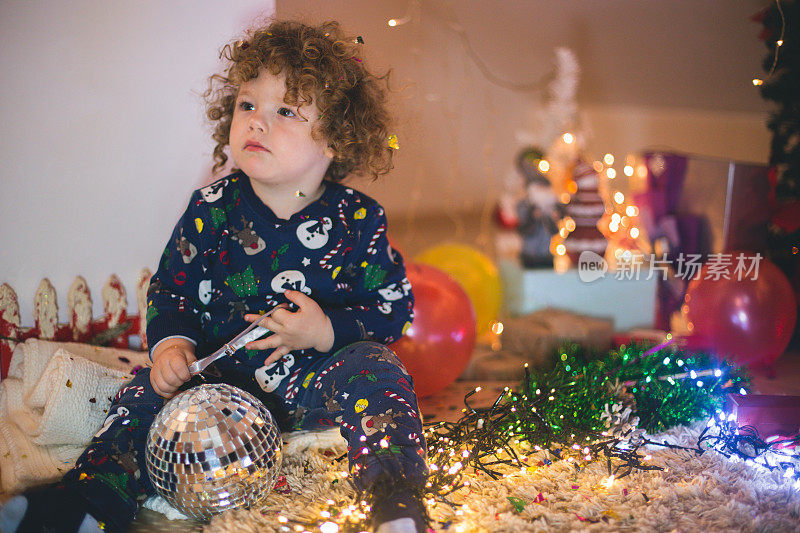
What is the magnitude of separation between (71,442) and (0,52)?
872 millimetres

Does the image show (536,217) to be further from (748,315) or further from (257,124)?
(257,124)

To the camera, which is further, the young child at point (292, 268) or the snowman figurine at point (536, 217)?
the snowman figurine at point (536, 217)

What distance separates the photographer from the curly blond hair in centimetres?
117

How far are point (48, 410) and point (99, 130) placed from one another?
0.68 m

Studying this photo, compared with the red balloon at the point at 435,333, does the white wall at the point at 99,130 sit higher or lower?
higher

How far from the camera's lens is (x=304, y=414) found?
114 cm

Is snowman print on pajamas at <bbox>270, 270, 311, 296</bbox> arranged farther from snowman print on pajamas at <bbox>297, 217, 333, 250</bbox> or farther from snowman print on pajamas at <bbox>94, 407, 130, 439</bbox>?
snowman print on pajamas at <bbox>94, 407, 130, 439</bbox>

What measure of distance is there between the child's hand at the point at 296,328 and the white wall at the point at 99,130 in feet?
1.82

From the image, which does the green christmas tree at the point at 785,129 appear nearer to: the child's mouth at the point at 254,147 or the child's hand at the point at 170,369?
the child's mouth at the point at 254,147

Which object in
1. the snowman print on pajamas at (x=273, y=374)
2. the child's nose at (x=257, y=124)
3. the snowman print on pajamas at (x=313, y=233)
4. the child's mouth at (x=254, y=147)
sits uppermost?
the child's nose at (x=257, y=124)

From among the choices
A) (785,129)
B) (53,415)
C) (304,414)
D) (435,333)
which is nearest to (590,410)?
(435,333)

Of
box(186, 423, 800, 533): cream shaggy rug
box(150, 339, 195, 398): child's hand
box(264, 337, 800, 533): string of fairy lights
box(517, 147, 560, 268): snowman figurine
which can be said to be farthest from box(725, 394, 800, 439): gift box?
box(517, 147, 560, 268): snowman figurine

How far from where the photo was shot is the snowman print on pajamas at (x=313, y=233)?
120cm

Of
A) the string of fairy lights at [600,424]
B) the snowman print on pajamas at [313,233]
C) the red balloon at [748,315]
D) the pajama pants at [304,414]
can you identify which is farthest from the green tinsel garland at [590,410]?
the snowman print on pajamas at [313,233]
